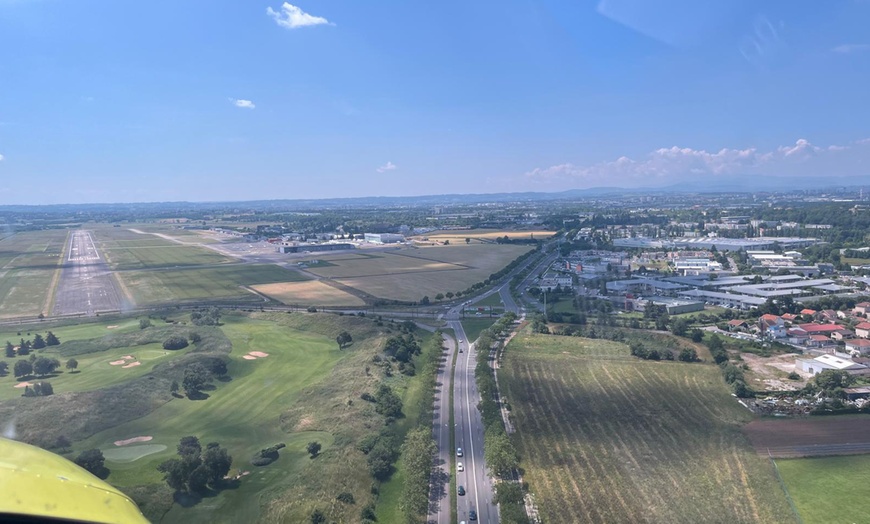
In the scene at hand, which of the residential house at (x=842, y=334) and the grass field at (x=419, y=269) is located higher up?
the grass field at (x=419, y=269)

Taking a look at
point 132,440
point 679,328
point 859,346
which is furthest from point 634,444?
point 859,346

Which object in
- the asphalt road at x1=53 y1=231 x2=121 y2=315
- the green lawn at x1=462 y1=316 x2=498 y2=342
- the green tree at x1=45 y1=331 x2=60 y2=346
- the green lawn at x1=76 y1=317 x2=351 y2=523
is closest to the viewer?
the green lawn at x1=76 y1=317 x2=351 y2=523

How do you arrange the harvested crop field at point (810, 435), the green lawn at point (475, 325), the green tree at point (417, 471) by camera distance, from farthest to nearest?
1. the green lawn at point (475, 325)
2. the harvested crop field at point (810, 435)
3. the green tree at point (417, 471)

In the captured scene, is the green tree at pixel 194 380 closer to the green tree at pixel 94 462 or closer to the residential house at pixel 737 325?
the green tree at pixel 94 462

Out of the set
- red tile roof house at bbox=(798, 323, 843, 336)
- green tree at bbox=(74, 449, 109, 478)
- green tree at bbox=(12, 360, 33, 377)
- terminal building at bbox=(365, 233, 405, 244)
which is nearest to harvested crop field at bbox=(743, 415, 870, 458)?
red tile roof house at bbox=(798, 323, 843, 336)

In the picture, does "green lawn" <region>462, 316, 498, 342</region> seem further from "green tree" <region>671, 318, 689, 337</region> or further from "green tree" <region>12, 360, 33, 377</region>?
"green tree" <region>12, 360, 33, 377</region>

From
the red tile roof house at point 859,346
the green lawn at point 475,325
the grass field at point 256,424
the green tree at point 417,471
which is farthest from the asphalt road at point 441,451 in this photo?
the red tile roof house at point 859,346
